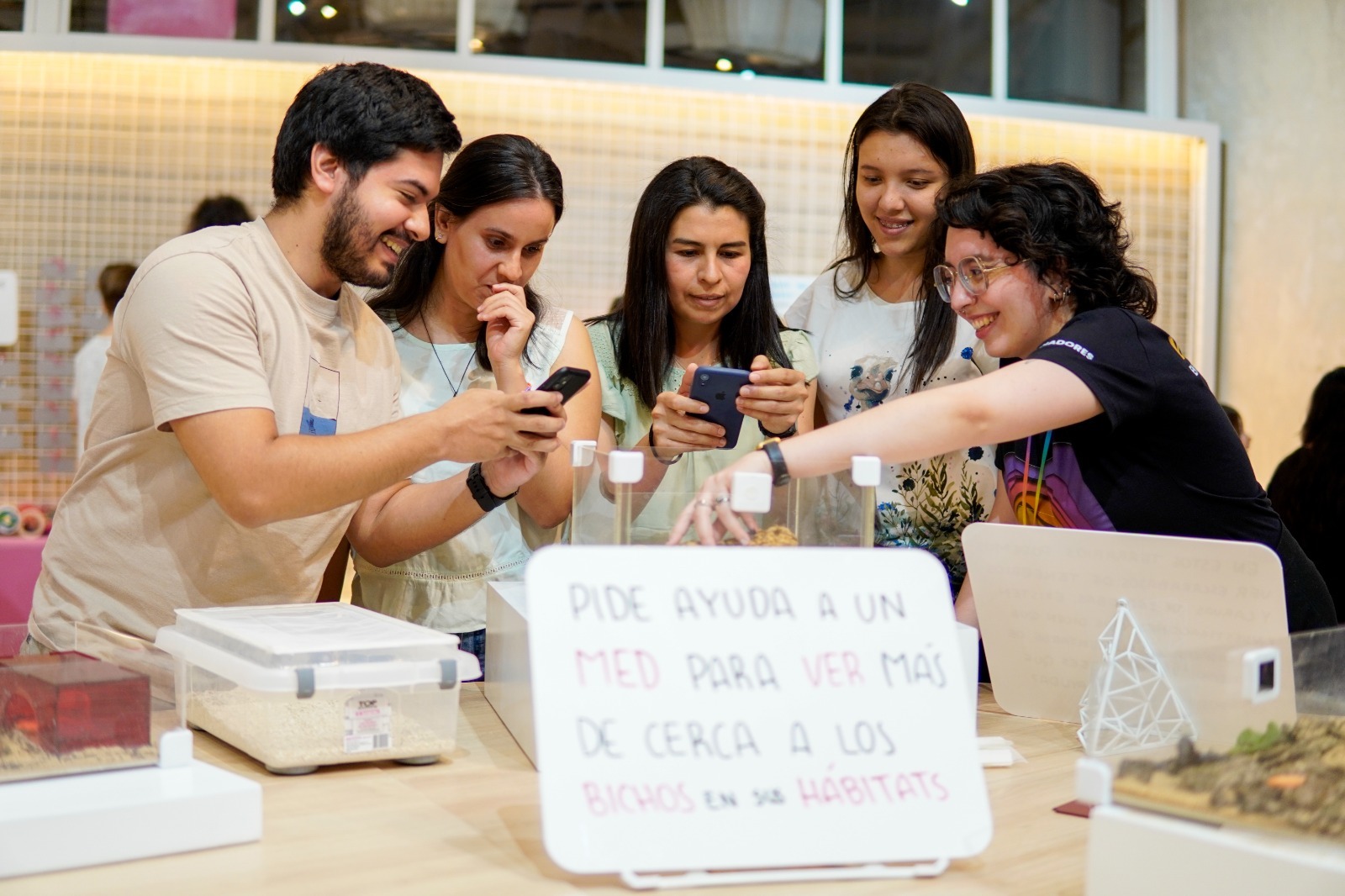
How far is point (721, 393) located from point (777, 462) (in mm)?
363

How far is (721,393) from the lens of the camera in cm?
167

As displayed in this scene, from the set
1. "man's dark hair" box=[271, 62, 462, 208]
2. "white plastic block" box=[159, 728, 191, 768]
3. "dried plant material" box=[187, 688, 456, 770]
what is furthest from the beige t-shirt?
"white plastic block" box=[159, 728, 191, 768]

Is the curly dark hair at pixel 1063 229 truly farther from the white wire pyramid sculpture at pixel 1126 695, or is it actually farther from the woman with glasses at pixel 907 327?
the white wire pyramid sculpture at pixel 1126 695

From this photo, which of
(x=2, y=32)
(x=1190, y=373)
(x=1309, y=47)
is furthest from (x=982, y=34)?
(x=1190, y=373)

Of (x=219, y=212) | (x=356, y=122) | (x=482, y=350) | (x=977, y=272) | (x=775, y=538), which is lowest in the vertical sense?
(x=775, y=538)

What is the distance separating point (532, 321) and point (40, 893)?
1.20 metres

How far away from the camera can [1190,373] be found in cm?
163

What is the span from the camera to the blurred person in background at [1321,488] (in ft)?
11.0

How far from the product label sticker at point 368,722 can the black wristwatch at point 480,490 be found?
0.57 metres

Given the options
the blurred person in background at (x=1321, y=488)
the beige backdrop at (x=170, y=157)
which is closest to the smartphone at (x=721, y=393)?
the blurred person in background at (x=1321, y=488)

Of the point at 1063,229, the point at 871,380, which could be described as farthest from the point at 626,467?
the point at 871,380

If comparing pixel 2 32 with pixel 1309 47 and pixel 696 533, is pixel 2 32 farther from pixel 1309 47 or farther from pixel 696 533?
pixel 1309 47

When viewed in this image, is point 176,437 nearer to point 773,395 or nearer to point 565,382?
point 565,382

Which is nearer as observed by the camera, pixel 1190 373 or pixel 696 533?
pixel 696 533
